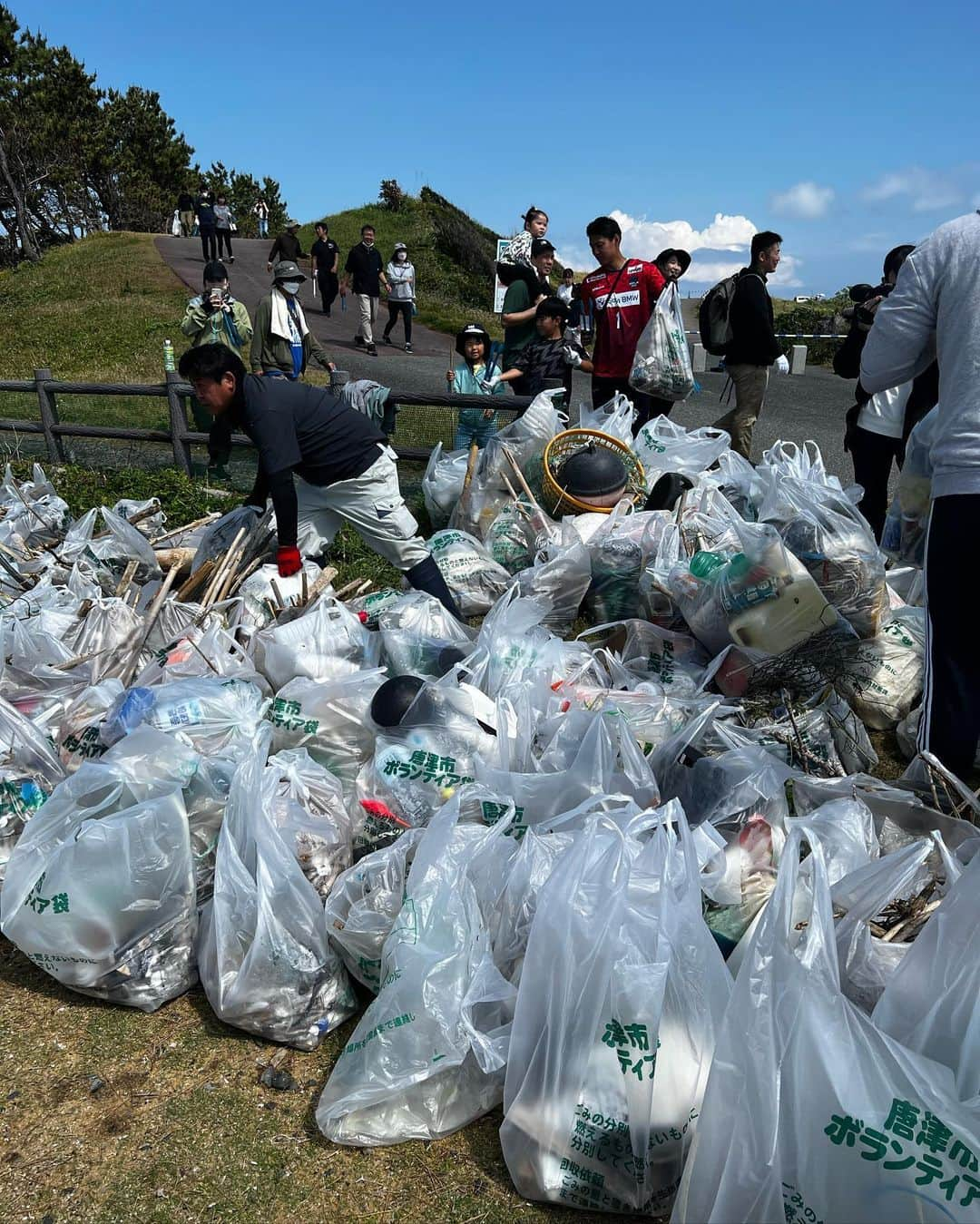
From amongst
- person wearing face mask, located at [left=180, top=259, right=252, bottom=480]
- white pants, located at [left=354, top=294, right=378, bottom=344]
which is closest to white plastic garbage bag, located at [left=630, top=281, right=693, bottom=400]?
person wearing face mask, located at [left=180, top=259, right=252, bottom=480]

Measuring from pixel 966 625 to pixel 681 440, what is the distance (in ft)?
9.65

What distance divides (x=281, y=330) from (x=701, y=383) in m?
7.44

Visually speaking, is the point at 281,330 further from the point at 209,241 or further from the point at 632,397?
the point at 209,241

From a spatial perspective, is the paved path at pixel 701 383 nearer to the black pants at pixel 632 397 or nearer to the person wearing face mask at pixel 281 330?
the person wearing face mask at pixel 281 330

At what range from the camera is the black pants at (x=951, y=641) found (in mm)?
2145

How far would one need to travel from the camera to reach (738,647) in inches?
126

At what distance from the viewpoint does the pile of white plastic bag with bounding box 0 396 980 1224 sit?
156cm

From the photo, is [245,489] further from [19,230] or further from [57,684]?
[19,230]

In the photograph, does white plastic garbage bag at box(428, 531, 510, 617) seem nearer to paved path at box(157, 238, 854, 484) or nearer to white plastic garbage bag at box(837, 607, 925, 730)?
white plastic garbage bag at box(837, 607, 925, 730)

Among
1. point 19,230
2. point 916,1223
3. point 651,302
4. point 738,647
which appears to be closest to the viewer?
point 916,1223

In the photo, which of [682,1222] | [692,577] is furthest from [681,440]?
[682,1222]

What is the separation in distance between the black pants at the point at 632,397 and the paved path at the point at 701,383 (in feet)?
4.80

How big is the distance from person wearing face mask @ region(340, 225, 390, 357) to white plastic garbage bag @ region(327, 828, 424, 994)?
12323 millimetres

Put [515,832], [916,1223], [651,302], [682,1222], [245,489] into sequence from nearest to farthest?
[916,1223] → [682,1222] → [515,832] → [651,302] → [245,489]
